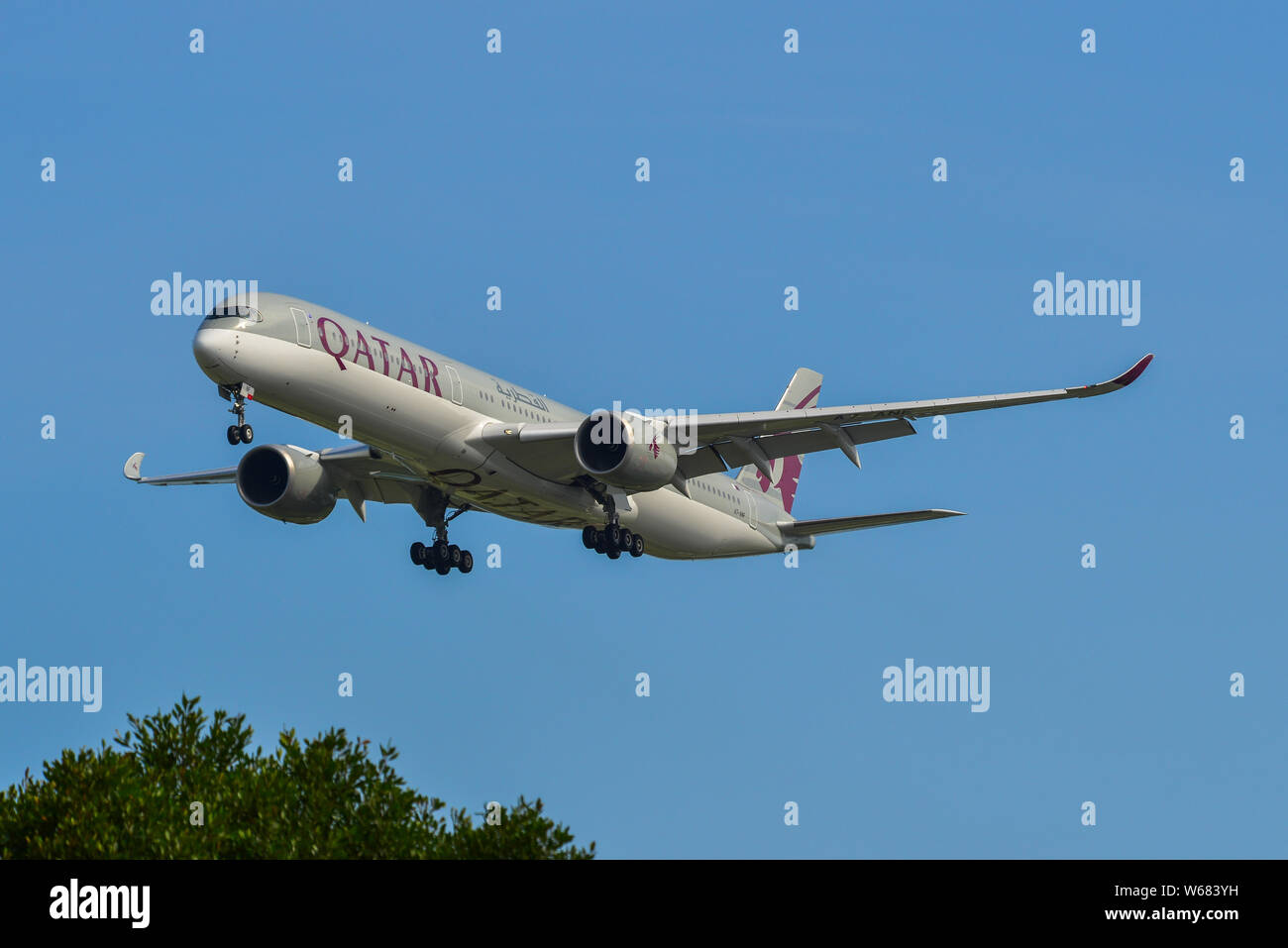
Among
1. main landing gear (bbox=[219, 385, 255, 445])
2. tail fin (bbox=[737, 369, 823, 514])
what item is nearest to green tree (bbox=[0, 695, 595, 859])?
main landing gear (bbox=[219, 385, 255, 445])

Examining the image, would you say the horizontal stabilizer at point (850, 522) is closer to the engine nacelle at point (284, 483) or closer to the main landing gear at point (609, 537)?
the main landing gear at point (609, 537)

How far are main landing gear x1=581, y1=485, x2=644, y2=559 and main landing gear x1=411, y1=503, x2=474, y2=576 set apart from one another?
358cm

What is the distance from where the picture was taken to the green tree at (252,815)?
34.6 m

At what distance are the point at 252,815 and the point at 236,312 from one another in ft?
36.6

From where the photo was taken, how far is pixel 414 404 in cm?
4050

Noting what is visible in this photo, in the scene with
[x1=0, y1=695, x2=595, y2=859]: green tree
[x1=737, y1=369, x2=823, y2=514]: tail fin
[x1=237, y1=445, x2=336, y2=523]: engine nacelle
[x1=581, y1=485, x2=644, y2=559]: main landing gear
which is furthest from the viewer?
[x1=737, y1=369, x2=823, y2=514]: tail fin

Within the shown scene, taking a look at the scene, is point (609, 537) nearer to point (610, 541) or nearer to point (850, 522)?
point (610, 541)

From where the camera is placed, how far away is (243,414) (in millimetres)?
37906

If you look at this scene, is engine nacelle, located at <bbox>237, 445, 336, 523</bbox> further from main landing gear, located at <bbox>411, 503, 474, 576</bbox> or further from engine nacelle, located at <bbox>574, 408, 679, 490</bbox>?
engine nacelle, located at <bbox>574, 408, 679, 490</bbox>

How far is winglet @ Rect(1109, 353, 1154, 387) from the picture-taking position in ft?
122

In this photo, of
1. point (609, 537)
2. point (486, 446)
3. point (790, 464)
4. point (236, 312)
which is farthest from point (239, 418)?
point (790, 464)
